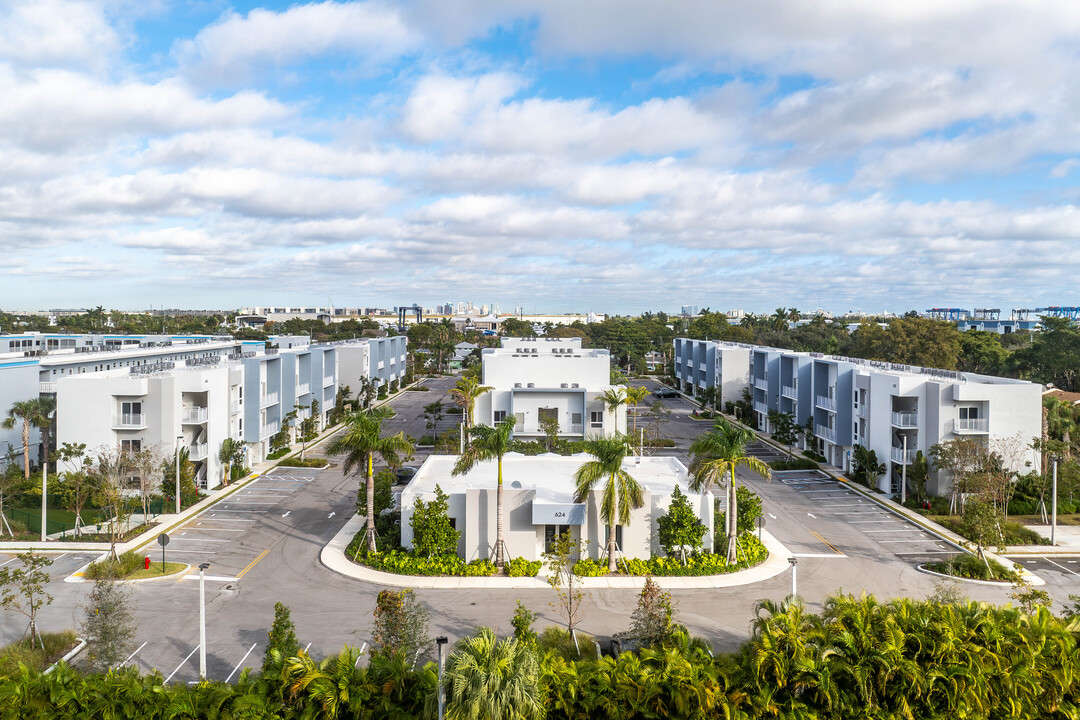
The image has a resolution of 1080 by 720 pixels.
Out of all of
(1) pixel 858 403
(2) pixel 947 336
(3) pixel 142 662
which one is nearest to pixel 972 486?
(1) pixel 858 403

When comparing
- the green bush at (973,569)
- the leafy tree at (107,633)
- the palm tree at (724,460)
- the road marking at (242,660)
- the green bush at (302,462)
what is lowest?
the road marking at (242,660)

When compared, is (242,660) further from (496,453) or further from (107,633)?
(496,453)

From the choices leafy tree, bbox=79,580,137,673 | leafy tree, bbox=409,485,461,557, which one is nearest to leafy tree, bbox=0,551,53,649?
leafy tree, bbox=79,580,137,673

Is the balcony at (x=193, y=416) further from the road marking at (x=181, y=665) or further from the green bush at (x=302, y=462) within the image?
the road marking at (x=181, y=665)

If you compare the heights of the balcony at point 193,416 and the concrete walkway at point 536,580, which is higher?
the balcony at point 193,416

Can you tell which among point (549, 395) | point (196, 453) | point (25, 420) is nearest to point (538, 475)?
point (549, 395)

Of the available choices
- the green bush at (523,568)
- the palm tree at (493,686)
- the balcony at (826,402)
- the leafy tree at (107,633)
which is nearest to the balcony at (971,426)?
the balcony at (826,402)
